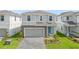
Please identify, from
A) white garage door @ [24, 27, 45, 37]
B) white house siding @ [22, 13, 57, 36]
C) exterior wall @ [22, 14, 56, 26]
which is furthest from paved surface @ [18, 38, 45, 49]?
exterior wall @ [22, 14, 56, 26]

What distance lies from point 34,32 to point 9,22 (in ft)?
1.89

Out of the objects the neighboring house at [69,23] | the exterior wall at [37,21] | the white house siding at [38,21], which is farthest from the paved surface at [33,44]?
the neighboring house at [69,23]

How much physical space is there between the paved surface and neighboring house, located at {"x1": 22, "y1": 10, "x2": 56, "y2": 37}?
11 cm

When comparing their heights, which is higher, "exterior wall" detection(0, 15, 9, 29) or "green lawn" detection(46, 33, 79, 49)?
"exterior wall" detection(0, 15, 9, 29)

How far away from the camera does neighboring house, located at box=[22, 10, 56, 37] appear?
788 centimetres

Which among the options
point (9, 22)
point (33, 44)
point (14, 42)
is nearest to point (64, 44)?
point (33, 44)

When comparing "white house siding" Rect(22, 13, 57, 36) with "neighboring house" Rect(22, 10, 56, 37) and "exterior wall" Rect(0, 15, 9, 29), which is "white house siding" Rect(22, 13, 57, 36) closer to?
"neighboring house" Rect(22, 10, 56, 37)

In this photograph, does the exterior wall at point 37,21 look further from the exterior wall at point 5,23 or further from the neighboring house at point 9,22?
the exterior wall at point 5,23

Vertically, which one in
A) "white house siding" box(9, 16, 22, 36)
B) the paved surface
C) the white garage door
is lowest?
the paved surface

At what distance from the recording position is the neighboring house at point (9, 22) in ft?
25.7

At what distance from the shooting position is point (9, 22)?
7.86m
